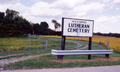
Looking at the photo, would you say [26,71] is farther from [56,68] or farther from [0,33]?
[0,33]

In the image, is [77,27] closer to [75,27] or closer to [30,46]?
[75,27]

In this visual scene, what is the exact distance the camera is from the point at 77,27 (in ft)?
38.0

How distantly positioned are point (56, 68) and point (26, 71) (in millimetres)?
1722

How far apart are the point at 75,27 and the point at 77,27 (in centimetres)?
18

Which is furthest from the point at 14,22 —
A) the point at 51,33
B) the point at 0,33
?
the point at 51,33

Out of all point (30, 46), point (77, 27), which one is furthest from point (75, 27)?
point (30, 46)

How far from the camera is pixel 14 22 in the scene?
56.6 metres

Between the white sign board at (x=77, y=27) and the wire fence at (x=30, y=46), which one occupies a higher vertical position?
the white sign board at (x=77, y=27)

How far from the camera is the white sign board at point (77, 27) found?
36.7 ft

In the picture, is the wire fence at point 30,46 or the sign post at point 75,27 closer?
the sign post at point 75,27

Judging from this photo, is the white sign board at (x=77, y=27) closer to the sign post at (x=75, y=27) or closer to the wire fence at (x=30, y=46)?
the sign post at (x=75, y=27)

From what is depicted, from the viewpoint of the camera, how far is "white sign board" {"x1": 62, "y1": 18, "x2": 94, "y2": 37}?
36.7 feet

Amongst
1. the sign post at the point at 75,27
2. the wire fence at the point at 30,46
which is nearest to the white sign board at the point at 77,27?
the sign post at the point at 75,27

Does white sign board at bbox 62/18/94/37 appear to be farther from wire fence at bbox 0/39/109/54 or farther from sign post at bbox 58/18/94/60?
wire fence at bbox 0/39/109/54
